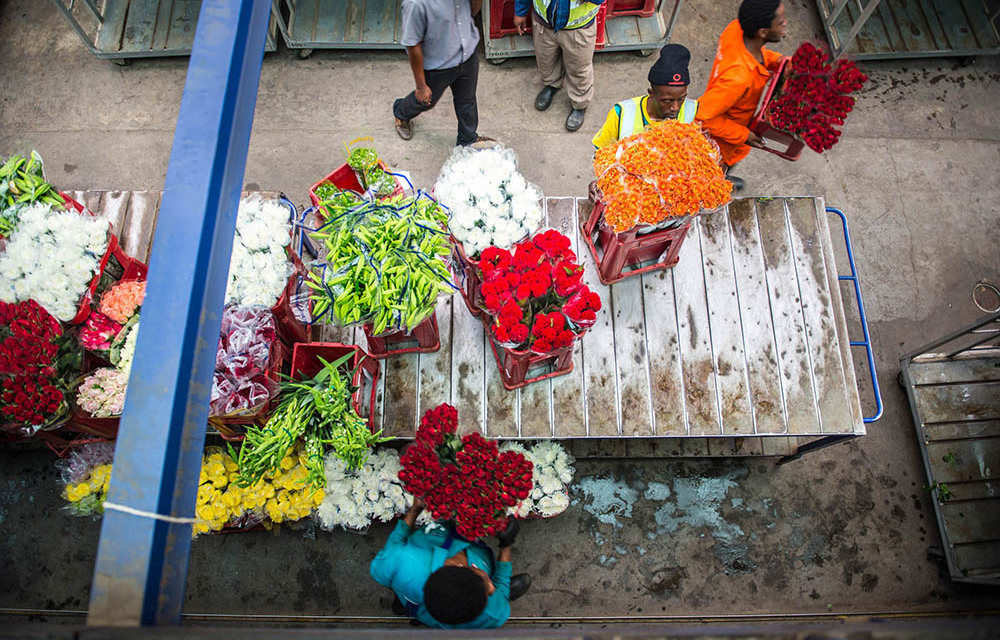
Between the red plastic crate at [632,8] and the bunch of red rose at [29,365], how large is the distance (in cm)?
495

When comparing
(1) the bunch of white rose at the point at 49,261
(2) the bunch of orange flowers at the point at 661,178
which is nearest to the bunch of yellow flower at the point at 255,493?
(1) the bunch of white rose at the point at 49,261

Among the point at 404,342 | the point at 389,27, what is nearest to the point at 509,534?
the point at 404,342

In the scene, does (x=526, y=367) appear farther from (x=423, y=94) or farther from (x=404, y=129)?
(x=404, y=129)

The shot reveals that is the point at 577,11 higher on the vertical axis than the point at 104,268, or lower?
higher

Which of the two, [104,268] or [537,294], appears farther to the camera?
[104,268]

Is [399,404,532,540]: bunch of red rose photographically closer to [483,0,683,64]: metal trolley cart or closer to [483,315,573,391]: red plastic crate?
[483,315,573,391]: red plastic crate

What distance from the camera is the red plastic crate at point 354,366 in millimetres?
2967

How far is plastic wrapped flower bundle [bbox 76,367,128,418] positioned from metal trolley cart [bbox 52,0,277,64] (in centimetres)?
354

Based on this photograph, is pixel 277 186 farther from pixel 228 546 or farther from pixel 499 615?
pixel 499 615

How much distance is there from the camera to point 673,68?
3215mm

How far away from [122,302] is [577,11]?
357 cm

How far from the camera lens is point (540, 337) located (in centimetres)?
254

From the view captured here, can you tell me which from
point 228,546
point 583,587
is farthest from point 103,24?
point 583,587

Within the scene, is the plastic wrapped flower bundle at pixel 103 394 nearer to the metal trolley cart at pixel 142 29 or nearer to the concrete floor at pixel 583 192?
the concrete floor at pixel 583 192
